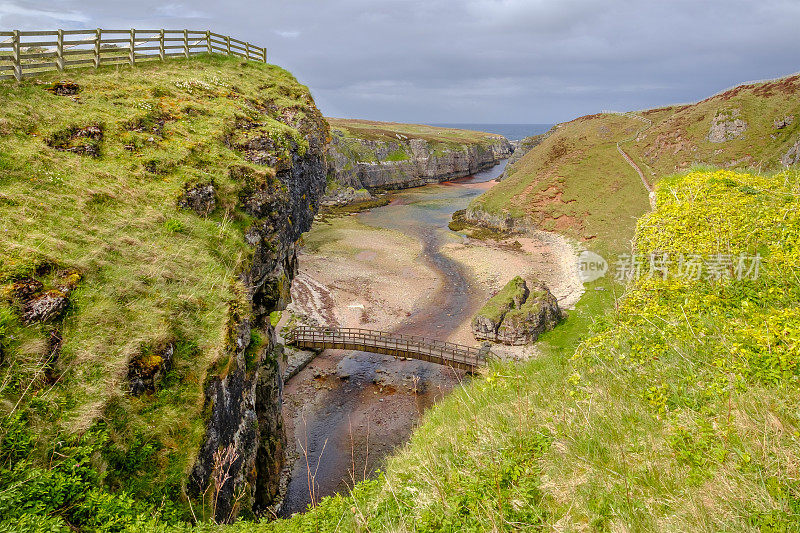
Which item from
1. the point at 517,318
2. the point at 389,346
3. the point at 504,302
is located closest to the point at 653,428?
the point at 389,346

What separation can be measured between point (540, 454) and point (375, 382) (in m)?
22.5

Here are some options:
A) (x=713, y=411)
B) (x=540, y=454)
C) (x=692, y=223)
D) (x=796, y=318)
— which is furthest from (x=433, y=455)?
(x=692, y=223)

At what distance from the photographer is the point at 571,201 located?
61.9 meters

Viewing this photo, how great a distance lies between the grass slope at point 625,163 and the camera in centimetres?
5356

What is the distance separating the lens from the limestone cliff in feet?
310

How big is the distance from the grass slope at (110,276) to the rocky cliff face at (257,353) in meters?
0.57

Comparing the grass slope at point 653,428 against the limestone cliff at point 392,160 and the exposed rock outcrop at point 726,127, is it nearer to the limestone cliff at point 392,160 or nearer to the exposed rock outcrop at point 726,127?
the exposed rock outcrop at point 726,127

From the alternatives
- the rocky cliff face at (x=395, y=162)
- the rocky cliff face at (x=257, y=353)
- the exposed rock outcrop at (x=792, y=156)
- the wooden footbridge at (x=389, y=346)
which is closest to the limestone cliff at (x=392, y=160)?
the rocky cliff face at (x=395, y=162)

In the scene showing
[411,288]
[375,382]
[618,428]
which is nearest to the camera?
[618,428]

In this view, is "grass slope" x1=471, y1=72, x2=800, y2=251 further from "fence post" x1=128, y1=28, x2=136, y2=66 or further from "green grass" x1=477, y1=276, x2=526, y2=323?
"fence post" x1=128, y1=28, x2=136, y2=66

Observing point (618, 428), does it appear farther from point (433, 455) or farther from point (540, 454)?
point (433, 455)

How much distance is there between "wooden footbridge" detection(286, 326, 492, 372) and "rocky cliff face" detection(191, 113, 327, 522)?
5548 mm

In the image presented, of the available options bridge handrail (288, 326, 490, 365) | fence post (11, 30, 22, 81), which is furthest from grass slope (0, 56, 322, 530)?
bridge handrail (288, 326, 490, 365)

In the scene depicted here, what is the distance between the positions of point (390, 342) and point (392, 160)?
86922 millimetres
